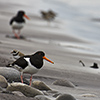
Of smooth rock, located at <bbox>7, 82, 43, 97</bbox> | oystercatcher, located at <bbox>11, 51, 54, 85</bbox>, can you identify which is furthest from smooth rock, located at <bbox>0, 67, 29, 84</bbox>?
smooth rock, located at <bbox>7, 82, 43, 97</bbox>

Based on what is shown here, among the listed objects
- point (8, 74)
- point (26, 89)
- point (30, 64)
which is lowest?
point (26, 89)

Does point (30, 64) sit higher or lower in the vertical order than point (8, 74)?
higher

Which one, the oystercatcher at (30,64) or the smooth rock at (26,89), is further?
the oystercatcher at (30,64)

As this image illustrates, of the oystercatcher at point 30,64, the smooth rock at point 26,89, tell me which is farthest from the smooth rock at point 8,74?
the smooth rock at point 26,89

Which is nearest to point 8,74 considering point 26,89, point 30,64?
point 30,64

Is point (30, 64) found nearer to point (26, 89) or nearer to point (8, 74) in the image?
point (8, 74)

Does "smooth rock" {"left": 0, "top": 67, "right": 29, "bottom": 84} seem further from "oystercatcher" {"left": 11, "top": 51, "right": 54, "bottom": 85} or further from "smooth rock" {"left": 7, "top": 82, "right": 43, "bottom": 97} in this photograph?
"smooth rock" {"left": 7, "top": 82, "right": 43, "bottom": 97}

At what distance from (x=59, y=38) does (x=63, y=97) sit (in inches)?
327

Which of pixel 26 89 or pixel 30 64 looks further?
pixel 30 64

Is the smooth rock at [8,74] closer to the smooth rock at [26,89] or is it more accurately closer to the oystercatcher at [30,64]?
the oystercatcher at [30,64]

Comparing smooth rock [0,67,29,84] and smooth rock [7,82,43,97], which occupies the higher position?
smooth rock [0,67,29,84]

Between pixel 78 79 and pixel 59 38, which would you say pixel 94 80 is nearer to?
pixel 78 79

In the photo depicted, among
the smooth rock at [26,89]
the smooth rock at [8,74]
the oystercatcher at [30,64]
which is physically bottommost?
the smooth rock at [26,89]

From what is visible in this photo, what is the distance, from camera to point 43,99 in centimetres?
372
